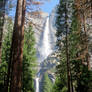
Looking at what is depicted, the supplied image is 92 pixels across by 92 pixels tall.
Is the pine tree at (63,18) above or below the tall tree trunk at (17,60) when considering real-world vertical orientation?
above

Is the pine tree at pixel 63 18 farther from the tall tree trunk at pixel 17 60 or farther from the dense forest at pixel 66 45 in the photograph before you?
the tall tree trunk at pixel 17 60

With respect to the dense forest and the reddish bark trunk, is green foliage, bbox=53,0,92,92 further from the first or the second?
the reddish bark trunk

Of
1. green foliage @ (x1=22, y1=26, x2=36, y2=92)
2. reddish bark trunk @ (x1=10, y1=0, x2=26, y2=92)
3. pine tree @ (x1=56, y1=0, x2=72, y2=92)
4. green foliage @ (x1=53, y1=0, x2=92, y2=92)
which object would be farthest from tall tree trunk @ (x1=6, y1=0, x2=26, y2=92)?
pine tree @ (x1=56, y1=0, x2=72, y2=92)

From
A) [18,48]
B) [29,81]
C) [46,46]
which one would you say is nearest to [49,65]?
[46,46]

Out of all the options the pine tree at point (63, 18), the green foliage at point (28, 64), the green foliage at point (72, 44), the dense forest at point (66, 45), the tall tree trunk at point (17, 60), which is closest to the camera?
the tall tree trunk at point (17, 60)

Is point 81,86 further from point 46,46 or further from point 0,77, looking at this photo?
point 46,46

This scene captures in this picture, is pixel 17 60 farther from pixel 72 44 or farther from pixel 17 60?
pixel 72 44

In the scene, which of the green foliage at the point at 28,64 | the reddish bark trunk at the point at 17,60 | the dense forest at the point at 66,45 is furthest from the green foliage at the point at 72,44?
the reddish bark trunk at the point at 17,60

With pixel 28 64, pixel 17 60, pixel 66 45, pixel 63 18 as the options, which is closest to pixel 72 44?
pixel 66 45

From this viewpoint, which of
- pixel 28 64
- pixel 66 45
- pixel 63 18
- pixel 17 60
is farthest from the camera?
pixel 28 64

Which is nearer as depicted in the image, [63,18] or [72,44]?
[72,44]

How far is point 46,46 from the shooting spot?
11969cm

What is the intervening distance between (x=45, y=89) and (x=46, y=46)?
7745 centimetres

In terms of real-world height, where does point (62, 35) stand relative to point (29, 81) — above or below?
above
